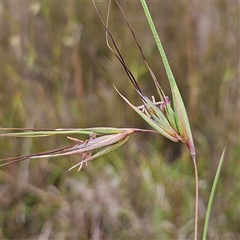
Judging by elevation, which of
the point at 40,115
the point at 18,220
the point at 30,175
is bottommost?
the point at 18,220

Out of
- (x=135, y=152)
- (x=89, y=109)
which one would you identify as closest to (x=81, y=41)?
(x=89, y=109)

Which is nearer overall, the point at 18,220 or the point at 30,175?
the point at 18,220

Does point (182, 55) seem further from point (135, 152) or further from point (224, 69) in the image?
point (135, 152)

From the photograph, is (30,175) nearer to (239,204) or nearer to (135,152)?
(135,152)

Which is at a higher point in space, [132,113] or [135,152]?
[132,113]

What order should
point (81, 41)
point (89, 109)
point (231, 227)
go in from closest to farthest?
point (231, 227) < point (89, 109) < point (81, 41)

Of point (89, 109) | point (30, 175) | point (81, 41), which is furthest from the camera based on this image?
point (81, 41)
